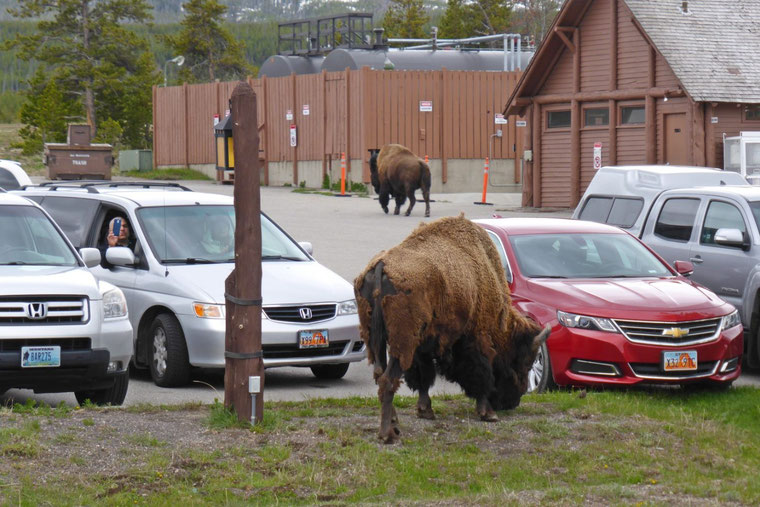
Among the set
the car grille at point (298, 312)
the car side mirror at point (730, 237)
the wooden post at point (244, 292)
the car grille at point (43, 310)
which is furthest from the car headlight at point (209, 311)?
the car side mirror at point (730, 237)

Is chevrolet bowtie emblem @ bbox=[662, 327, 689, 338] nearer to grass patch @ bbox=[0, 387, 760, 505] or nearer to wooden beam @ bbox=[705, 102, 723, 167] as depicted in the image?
grass patch @ bbox=[0, 387, 760, 505]

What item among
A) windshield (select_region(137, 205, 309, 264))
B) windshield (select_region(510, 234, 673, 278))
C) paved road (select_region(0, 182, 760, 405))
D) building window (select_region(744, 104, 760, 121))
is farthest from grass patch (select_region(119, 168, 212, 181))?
windshield (select_region(510, 234, 673, 278))

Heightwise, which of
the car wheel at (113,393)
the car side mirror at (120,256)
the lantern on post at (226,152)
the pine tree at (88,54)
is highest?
the pine tree at (88,54)

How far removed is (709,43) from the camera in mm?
28219

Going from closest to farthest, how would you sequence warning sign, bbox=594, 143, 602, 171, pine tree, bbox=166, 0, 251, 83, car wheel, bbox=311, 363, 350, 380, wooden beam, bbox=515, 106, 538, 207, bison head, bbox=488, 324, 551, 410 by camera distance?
bison head, bbox=488, 324, 551, 410 < car wheel, bbox=311, 363, 350, 380 < warning sign, bbox=594, 143, 602, 171 < wooden beam, bbox=515, 106, 538, 207 < pine tree, bbox=166, 0, 251, 83

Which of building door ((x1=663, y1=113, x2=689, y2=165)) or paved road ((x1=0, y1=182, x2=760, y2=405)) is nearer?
paved road ((x1=0, y1=182, x2=760, y2=405))

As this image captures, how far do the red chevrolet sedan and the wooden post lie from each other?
9.85ft

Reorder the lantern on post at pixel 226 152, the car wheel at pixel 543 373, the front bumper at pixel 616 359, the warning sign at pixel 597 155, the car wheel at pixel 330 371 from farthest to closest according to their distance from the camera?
the warning sign at pixel 597 155 → the car wheel at pixel 330 371 → the car wheel at pixel 543 373 → the front bumper at pixel 616 359 → the lantern on post at pixel 226 152

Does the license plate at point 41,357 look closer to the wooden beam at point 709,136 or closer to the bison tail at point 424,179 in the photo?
the bison tail at point 424,179

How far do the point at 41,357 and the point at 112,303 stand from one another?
34.9 inches

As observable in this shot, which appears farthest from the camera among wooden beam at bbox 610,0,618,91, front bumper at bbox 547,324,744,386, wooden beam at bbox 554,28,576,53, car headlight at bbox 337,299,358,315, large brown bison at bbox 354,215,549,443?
wooden beam at bbox 554,28,576,53

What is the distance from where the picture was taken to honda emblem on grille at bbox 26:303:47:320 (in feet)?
31.8

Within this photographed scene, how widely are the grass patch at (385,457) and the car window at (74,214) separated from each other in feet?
14.7

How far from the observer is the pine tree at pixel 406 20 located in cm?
8719
